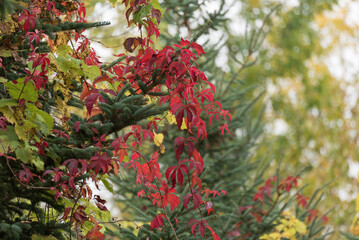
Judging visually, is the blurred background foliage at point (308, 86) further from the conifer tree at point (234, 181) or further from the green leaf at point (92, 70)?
the green leaf at point (92, 70)

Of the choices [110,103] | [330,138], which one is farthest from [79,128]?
[330,138]

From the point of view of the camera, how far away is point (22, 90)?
2.05 metres

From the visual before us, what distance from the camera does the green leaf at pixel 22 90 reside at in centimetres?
204

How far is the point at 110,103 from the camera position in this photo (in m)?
2.25

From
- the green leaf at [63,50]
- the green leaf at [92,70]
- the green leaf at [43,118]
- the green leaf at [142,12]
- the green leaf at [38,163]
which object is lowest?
the green leaf at [38,163]

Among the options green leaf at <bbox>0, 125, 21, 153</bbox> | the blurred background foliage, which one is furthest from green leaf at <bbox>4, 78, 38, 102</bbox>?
the blurred background foliage

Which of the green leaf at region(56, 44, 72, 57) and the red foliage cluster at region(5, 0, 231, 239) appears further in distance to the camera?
the green leaf at region(56, 44, 72, 57)

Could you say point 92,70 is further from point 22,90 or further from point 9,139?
point 9,139

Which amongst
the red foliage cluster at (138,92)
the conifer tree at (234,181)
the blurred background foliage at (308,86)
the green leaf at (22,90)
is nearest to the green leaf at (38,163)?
the red foliage cluster at (138,92)

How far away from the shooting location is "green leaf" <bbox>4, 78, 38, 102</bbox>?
2.04m

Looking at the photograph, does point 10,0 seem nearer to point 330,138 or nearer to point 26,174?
point 26,174

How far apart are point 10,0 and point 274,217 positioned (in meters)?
2.93

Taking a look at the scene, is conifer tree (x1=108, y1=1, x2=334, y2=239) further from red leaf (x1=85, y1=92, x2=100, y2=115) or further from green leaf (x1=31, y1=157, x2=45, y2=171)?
red leaf (x1=85, y1=92, x2=100, y2=115)

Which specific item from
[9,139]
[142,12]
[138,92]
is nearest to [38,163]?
[9,139]
